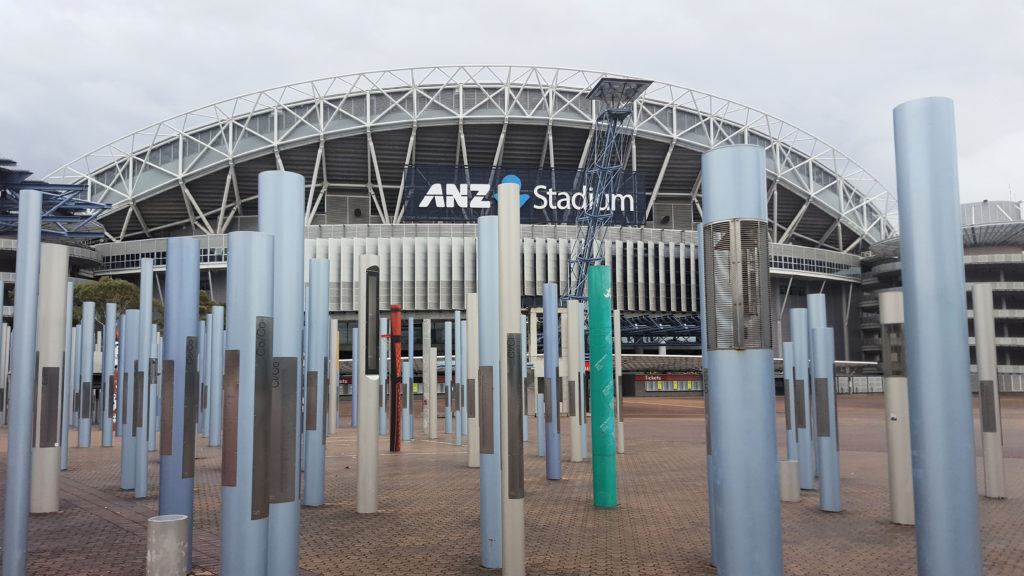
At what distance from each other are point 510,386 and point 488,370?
108 centimetres

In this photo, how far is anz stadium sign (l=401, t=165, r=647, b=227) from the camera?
64.2m

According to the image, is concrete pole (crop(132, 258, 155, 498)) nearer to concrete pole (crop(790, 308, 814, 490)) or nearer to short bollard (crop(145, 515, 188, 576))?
short bollard (crop(145, 515, 188, 576))

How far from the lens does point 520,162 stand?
73.2 m

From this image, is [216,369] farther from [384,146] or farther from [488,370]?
[384,146]

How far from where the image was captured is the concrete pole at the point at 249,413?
6703 millimetres

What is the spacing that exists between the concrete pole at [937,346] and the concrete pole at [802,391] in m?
7.97

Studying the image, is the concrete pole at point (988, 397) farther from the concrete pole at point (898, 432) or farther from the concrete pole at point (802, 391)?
the concrete pole at point (898, 432)

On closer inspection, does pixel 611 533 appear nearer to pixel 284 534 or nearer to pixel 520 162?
pixel 284 534

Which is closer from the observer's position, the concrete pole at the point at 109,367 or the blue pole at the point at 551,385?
the blue pole at the point at 551,385

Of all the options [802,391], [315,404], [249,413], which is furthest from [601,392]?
[249,413]

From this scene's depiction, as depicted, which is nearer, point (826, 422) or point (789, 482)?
point (826, 422)

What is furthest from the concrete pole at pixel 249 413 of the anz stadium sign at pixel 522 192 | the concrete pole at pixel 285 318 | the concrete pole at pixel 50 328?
the anz stadium sign at pixel 522 192

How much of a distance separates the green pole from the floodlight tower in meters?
41.9

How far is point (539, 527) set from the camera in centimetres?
1097
